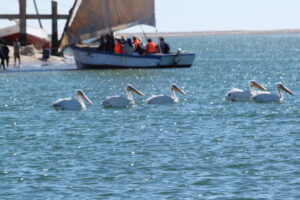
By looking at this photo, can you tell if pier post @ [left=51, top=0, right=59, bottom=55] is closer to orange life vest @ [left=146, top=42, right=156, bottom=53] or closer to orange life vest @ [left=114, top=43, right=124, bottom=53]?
orange life vest @ [left=146, top=42, right=156, bottom=53]

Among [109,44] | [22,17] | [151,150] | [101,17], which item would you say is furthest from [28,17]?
[151,150]

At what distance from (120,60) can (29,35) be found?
82.0 ft

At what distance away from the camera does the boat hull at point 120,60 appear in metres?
50.7

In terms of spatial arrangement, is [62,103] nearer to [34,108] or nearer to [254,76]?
[34,108]

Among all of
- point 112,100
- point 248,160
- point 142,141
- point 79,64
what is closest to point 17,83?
point 79,64

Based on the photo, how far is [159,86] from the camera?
41.4 meters

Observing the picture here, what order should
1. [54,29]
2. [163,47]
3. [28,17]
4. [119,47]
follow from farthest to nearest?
[28,17] < [54,29] < [163,47] < [119,47]

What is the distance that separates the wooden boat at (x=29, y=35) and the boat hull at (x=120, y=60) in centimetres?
2050

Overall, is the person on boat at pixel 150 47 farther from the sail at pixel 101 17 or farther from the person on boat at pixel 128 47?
the sail at pixel 101 17

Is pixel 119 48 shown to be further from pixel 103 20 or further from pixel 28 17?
pixel 28 17

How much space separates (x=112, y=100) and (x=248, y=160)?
11418 mm

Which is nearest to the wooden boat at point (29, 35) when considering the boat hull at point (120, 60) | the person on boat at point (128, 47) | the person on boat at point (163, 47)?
the boat hull at point (120, 60)

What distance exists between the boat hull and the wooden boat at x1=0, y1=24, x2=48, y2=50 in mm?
20503

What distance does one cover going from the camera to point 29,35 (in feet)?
244
